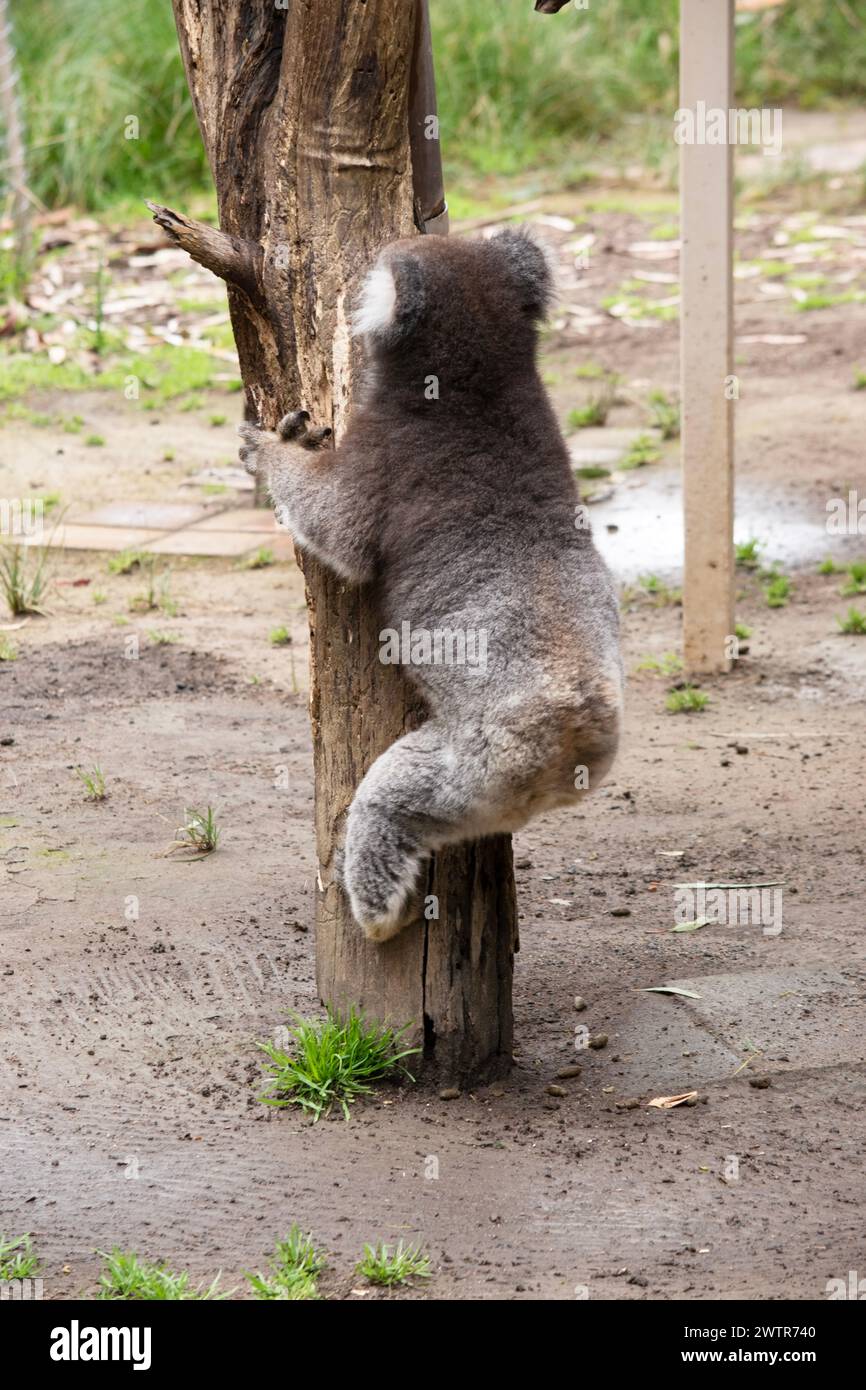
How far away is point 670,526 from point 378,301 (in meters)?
5.48

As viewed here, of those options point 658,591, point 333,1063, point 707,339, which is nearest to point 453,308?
point 333,1063

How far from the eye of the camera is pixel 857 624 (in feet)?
25.1

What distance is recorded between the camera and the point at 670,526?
29.6 ft

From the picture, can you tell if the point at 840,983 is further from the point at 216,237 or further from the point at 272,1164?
the point at 216,237

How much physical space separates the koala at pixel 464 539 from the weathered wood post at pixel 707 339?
3.05 meters

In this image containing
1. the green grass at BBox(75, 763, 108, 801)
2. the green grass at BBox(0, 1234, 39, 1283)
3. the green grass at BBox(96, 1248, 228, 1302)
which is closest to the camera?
the green grass at BBox(96, 1248, 228, 1302)

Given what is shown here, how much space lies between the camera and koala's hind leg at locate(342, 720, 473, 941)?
3844 millimetres

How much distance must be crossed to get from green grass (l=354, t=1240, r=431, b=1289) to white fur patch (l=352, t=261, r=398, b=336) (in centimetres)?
208

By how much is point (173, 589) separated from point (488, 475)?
4665 millimetres

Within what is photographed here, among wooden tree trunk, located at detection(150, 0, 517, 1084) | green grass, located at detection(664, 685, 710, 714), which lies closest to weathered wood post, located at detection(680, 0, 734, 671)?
green grass, located at detection(664, 685, 710, 714)

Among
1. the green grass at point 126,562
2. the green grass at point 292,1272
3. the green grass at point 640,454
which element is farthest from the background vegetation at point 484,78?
the green grass at point 292,1272

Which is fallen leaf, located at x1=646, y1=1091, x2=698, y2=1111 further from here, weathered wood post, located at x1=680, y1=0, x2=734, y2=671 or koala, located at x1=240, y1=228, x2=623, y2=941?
weathered wood post, located at x1=680, y1=0, x2=734, y2=671

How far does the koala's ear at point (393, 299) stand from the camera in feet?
12.2
